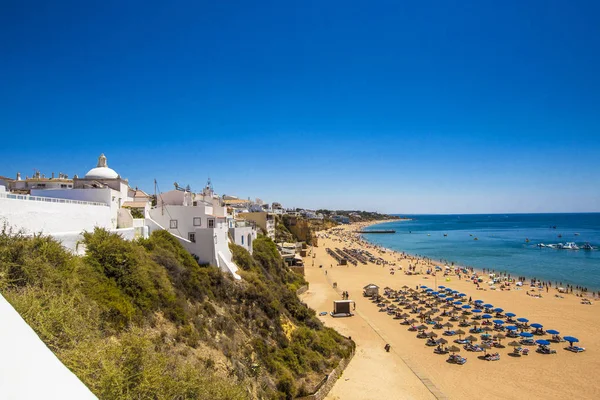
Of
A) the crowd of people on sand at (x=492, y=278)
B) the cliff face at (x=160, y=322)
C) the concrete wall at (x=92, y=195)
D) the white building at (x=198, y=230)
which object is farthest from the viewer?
the crowd of people on sand at (x=492, y=278)

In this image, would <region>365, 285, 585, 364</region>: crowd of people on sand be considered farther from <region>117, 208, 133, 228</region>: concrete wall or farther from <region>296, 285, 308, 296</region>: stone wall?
<region>117, 208, 133, 228</region>: concrete wall

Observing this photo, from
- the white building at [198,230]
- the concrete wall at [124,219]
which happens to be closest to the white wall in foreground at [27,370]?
the white building at [198,230]

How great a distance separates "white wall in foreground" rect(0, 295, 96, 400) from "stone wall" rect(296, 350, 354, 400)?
42.7ft

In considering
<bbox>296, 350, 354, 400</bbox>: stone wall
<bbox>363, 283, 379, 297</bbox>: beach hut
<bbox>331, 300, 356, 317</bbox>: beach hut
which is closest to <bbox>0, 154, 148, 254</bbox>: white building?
<bbox>296, 350, 354, 400</bbox>: stone wall

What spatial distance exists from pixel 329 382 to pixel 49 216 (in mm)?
14787

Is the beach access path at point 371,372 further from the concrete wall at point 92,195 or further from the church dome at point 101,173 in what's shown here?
the church dome at point 101,173

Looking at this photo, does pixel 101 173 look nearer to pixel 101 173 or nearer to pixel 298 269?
pixel 101 173

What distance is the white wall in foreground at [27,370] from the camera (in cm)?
377

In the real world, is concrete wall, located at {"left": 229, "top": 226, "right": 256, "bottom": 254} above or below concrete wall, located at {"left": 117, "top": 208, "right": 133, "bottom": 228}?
below

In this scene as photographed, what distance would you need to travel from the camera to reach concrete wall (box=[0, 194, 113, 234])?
13.2 meters

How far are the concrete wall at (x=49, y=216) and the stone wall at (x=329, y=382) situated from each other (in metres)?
12.7

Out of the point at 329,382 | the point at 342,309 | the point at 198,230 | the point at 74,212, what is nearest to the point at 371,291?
the point at 342,309

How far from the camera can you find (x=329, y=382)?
17.8 meters

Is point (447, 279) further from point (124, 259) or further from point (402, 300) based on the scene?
point (124, 259)
